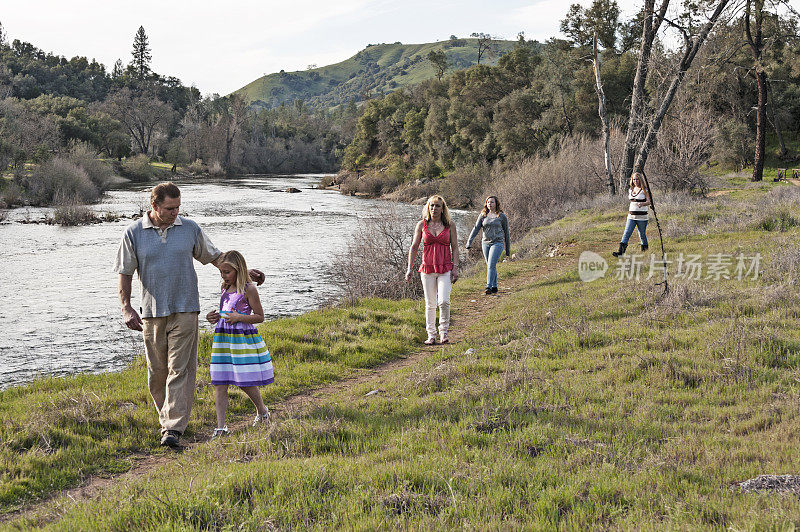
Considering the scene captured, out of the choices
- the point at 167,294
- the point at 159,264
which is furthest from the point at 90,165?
the point at 167,294

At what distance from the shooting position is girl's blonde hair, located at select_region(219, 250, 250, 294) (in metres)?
6.22

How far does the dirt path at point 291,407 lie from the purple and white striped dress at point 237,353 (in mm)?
528

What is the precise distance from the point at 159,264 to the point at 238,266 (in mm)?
742

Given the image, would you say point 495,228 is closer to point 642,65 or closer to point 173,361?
point 173,361

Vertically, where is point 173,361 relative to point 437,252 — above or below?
below

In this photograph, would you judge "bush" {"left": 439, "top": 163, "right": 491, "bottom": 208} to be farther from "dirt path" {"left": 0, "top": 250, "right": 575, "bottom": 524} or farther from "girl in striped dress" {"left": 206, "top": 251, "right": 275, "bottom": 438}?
"girl in striped dress" {"left": 206, "top": 251, "right": 275, "bottom": 438}

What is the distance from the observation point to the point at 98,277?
22.2 meters

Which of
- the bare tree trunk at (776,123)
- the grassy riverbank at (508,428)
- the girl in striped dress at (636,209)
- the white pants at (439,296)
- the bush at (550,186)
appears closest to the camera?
the grassy riverbank at (508,428)

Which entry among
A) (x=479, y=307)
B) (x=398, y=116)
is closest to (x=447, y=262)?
(x=479, y=307)

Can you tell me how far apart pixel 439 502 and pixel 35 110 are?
8921 cm

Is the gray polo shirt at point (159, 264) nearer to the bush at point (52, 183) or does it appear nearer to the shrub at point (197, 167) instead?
the bush at point (52, 183)

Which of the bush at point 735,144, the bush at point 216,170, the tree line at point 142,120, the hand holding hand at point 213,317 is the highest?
the tree line at point 142,120

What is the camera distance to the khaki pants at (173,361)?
6152 millimetres

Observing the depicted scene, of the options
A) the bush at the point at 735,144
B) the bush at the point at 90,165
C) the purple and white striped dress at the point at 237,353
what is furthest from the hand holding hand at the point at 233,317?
the bush at the point at 90,165
